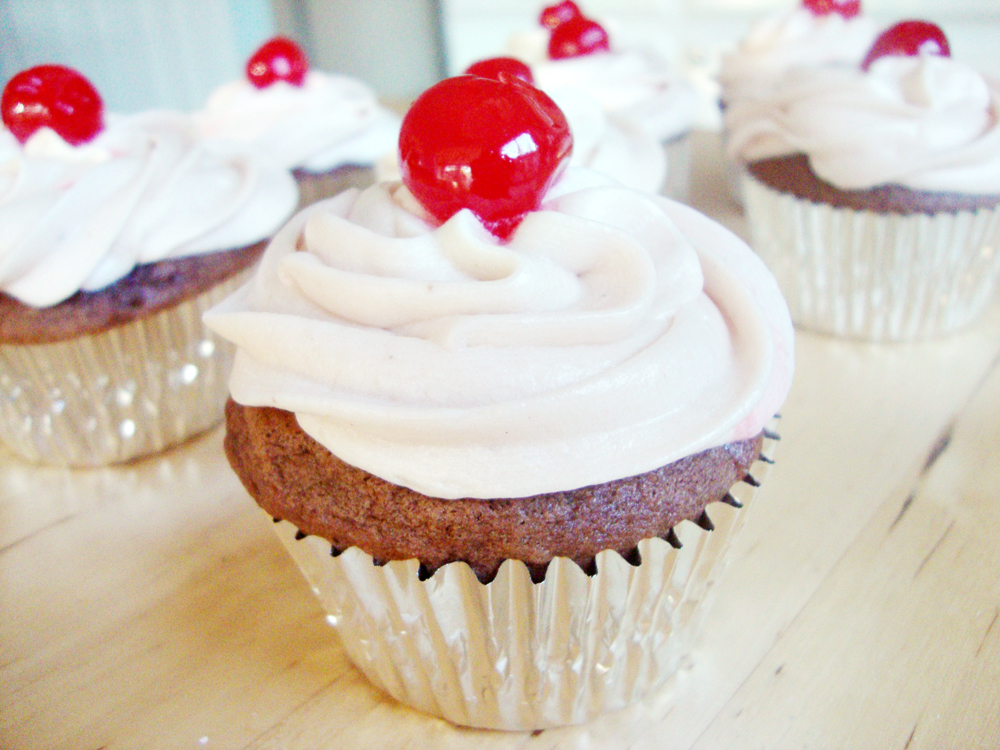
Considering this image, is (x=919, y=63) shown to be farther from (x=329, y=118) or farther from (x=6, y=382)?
(x=6, y=382)

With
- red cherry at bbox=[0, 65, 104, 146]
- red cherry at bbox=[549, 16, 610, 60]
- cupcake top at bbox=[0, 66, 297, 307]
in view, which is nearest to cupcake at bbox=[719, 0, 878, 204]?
red cherry at bbox=[549, 16, 610, 60]

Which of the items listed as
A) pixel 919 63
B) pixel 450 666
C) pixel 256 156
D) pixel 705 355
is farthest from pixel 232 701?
pixel 919 63

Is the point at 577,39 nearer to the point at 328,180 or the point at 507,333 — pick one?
the point at 328,180

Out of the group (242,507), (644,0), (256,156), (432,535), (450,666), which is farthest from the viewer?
(644,0)

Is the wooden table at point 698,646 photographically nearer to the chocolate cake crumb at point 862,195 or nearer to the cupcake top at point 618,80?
the chocolate cake crumb at point 862,195

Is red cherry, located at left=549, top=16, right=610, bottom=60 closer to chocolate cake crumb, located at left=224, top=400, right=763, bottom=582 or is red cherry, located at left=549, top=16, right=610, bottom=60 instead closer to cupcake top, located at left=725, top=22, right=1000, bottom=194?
cupcake top, located at left=725, top=22, right=1000, bottom=194

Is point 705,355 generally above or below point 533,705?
above
